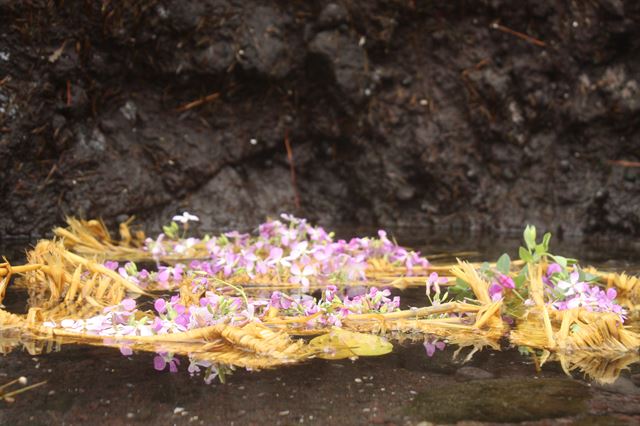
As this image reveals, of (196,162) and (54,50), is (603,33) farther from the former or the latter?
(54,50)

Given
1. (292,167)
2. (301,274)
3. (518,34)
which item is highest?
(518,34)

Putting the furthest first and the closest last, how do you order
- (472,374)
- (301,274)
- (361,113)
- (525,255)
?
(361,113) < (301,274) < (525,255) < (472,374)

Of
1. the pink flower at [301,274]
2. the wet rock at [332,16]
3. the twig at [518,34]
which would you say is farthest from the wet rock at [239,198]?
the pink flower at [301,274]

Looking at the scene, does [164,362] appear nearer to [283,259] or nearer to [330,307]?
[330,307]

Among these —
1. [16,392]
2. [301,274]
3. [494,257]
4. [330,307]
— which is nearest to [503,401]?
[330,307]

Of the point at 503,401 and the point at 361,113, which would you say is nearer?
the point at 503,401

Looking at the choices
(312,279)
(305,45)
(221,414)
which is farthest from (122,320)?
(305,45)

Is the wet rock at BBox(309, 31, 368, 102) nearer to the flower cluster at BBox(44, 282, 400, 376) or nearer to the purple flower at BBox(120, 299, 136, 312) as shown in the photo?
the flower cluster at BBox(44, 282, 400, 376)

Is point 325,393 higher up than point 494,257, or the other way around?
point 325,393

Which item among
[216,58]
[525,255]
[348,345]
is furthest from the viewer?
[216,58]
